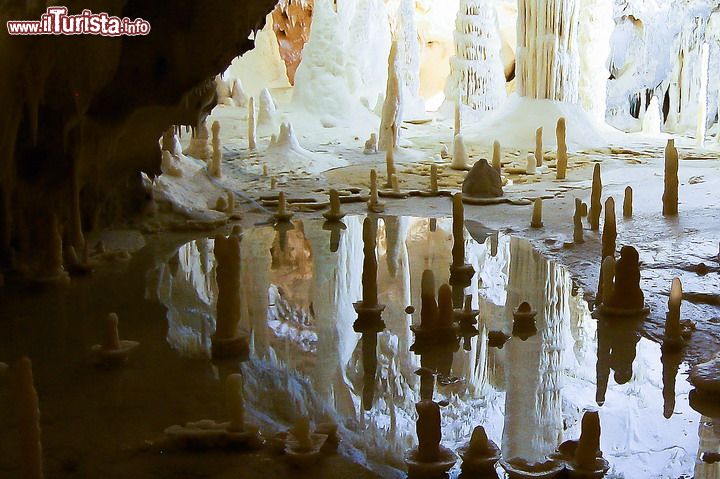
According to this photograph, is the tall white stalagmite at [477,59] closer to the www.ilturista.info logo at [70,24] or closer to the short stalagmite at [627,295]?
the www.ilturista.info logo at [70,24]

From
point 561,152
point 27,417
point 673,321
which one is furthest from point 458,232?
point 561,152

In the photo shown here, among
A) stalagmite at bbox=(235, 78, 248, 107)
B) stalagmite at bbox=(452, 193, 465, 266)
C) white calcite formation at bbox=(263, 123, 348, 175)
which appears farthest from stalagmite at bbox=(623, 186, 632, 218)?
stalagmite at bbox=(235, 78, 248, 107)

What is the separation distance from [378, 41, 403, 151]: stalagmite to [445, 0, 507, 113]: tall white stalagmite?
516cm

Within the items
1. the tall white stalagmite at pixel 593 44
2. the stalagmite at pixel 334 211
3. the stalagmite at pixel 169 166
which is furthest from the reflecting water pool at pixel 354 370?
the tall white stalagmite at pixel 593 44

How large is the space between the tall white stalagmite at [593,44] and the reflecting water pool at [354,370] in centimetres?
1422

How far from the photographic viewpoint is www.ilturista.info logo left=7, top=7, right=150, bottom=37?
17.3ft

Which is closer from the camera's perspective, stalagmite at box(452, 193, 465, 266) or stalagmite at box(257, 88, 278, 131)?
stalagmite at box(452, 193, 465, 266)

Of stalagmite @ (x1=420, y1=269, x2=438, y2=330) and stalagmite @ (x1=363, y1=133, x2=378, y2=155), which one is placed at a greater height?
stalagmite @ (x1=363, y1=133, x2=378, y2=155)

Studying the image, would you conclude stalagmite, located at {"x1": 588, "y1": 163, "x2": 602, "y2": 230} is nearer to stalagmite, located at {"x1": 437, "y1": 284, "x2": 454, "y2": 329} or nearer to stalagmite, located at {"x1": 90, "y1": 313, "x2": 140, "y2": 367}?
stalagmite, located at {"x1": 437, "y1": 284, "x2": 454, "y2": 329}

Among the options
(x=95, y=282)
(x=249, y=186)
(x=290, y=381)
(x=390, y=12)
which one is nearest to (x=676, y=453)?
(x=290, y=381)

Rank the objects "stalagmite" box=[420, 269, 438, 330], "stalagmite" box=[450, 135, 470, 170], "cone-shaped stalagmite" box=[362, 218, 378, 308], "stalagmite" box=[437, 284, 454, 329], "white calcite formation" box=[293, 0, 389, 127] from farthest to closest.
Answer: "white calcite formation" box=[293, 0, 389, 127]
"stalagmite" box=[450, 135, 470, 170]
"cone-shaped stalagmite" box=[362, 218, 378, 308]
"stalagmite" box=[437, 284, 454, 329]
"stalagmite" box=[420, 269, 438, 330]

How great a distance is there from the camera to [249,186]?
40.7ft

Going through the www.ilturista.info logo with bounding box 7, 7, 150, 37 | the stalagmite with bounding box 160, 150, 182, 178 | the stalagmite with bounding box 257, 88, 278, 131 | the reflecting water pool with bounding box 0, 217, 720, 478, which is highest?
the www.ilturista.info logo with bounding box 7, 7, 150, 37

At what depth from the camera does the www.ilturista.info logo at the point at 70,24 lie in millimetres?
5281
